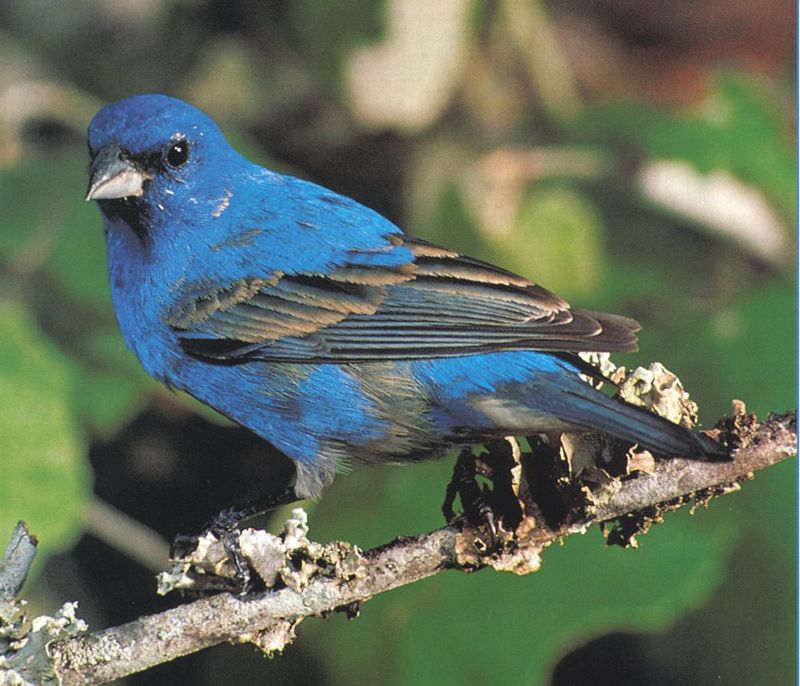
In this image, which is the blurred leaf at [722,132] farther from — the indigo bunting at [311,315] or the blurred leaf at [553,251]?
the indigo bunting at [311,315]

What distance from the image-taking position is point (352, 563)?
1850 mm

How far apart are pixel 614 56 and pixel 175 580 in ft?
7.07

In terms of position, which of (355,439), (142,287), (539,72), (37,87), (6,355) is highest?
(539,72)

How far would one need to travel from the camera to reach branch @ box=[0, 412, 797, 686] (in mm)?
1830

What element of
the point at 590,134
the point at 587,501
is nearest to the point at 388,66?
the point at 590,134

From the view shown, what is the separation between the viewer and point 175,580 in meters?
1.90

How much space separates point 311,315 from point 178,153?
47cm

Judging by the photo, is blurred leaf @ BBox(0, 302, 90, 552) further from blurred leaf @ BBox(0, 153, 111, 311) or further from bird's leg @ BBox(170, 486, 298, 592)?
bird's leg @ BBox(170, 486, 298, 592)

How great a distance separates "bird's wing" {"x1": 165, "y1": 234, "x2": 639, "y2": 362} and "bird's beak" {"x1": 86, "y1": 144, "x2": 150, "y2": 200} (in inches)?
10.0

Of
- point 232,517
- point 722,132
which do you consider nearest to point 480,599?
point 232,517

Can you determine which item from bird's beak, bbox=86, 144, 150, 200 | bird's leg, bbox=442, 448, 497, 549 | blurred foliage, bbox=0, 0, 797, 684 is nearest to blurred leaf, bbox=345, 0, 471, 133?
blurred foliage, bbox=0, 0, 797, 684

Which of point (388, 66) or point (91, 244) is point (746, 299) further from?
point (91, 244)

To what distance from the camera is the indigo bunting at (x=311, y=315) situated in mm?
2037

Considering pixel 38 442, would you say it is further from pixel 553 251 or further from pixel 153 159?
pixel 553 251
